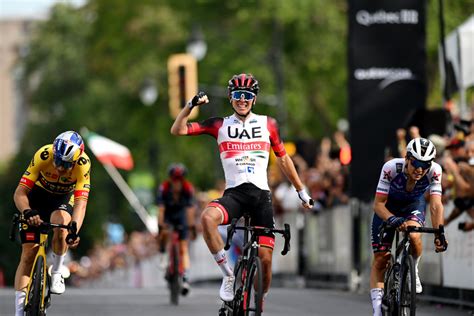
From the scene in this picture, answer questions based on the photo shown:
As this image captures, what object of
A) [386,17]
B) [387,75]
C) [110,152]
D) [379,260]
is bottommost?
[379,260]

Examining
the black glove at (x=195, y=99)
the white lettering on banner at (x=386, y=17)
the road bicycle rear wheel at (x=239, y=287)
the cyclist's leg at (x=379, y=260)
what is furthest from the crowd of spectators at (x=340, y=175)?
the black glove at (x=195, y=99)

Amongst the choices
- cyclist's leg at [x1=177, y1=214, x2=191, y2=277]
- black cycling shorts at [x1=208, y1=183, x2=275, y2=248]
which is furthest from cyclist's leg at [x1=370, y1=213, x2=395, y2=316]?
cyclist's leg at [x1=177, y1=214, x2=191, y2=277]

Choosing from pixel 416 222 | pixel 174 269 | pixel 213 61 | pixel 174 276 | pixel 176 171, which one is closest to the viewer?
pixel 416 222

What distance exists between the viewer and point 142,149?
6481cm

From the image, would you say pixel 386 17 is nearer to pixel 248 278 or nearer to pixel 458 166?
pixel 458 166

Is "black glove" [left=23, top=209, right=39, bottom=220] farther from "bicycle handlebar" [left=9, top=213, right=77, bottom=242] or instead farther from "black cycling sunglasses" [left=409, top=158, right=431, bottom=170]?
"black cycling sunglasses" [left=409, top=158, right=431, bottom=170]

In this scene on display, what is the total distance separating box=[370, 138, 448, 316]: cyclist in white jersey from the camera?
45.2ft

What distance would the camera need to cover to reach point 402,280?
13680 millimetres

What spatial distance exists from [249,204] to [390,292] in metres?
1.48

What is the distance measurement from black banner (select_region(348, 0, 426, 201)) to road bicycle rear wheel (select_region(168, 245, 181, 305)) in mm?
3167

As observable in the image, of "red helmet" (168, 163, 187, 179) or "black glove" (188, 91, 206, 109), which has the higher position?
"red helmet" (168, 163, 187, 179)

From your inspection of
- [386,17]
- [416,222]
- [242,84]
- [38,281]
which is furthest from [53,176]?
[386,17]

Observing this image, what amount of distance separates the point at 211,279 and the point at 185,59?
19.1 ft

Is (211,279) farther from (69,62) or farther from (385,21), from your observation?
(69,62)
